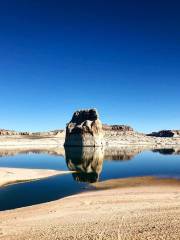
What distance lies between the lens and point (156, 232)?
15422 millimetres

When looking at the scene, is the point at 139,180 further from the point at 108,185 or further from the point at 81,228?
the point at 81,228

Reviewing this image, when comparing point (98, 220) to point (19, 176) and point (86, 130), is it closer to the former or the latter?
point (19, 176)

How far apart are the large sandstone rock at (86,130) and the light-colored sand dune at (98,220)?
101 m

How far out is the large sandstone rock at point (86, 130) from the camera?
126 m

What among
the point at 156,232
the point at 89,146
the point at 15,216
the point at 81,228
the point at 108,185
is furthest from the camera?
the point at 89,146

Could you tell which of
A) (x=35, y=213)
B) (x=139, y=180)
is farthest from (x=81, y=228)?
(x=139, y=180)

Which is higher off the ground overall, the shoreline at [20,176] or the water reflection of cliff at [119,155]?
the water reflection of cliff at [119,155]

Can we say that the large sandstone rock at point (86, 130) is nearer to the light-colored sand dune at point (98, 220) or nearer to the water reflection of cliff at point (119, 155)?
the water reflection of cliff at point (119, 155)

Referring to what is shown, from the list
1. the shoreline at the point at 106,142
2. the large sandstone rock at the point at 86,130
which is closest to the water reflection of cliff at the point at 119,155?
the large sandstone rock at the point at 86,130

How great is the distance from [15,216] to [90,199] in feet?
24.1

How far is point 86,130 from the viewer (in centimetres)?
12588

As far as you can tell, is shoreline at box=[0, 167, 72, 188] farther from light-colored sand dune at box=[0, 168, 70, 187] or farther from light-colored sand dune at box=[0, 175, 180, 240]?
light-colored sand dune at box=[0, 175, 180, 240]

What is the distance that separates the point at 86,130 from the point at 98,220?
10798 centimetres

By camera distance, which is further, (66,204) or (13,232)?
(66,204)
